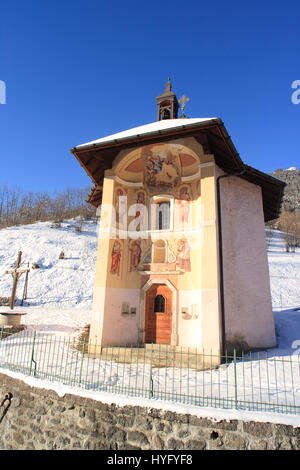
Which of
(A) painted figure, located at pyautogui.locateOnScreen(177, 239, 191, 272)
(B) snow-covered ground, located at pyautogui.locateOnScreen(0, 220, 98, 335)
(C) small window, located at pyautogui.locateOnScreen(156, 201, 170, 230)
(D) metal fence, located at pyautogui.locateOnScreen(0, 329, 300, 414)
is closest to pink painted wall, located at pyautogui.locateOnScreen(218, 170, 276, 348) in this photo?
(D) metal fence, located at pyautogui.locateOnScreen(0, 329, 300, 414)

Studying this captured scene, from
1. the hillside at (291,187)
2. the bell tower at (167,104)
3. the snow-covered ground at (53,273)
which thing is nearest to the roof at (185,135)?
the bell tower at (167,104)

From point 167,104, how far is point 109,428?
1360cm

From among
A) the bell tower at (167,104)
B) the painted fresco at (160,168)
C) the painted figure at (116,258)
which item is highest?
the bell tower at (167,104)

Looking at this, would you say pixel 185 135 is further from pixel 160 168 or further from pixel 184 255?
pixel 184 255

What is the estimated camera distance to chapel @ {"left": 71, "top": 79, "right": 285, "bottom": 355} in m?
9.69

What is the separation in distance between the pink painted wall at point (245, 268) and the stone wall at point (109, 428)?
4.81m

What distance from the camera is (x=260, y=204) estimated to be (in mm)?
12188

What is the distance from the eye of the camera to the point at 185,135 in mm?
10125

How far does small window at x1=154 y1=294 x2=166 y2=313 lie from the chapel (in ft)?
0.13

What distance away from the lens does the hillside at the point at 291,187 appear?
6674cm

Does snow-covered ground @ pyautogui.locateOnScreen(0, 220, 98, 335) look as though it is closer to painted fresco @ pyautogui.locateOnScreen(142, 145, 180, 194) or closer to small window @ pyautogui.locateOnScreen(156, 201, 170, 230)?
small window @ pyautogui.locateOnScreen(156, 201, 170, 230)

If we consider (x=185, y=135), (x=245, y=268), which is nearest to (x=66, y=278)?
(x=245, y=268)

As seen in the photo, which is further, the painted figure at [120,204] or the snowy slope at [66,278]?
the snowy slope at [66,278]

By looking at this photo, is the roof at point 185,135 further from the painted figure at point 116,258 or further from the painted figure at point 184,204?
the painted figure at point 116,258
